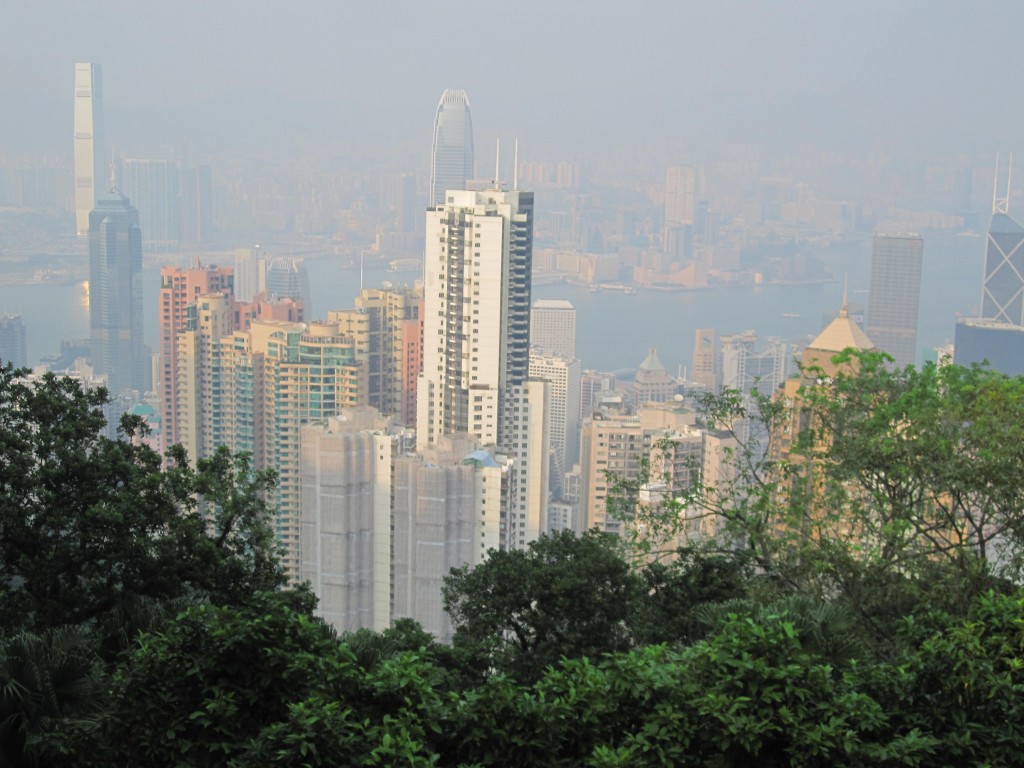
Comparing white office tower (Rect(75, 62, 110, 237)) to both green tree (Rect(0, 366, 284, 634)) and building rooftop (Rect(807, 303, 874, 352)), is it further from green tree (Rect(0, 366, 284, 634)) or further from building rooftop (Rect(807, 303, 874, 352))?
green tree (Rect(0, 366, 284, 634))

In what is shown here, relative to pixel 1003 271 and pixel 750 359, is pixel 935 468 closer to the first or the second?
pixel 750 359

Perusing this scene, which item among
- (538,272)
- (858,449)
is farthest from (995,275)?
(858,449)

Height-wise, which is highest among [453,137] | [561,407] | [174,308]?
[453,137]

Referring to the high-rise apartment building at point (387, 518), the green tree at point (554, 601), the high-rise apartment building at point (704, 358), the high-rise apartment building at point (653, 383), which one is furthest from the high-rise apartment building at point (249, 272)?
the green tree at point (554, 601)

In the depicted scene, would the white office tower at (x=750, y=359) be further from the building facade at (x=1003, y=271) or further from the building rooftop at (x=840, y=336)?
the building facade at (x=1003, y=271)

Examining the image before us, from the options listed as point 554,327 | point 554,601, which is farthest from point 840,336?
point 554,601

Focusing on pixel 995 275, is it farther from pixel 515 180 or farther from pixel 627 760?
pixel 627 760

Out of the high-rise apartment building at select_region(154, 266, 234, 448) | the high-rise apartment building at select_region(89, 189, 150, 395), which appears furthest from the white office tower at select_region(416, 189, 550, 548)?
the high-rise apartment building at select_region(89, 189, 150, 395)
